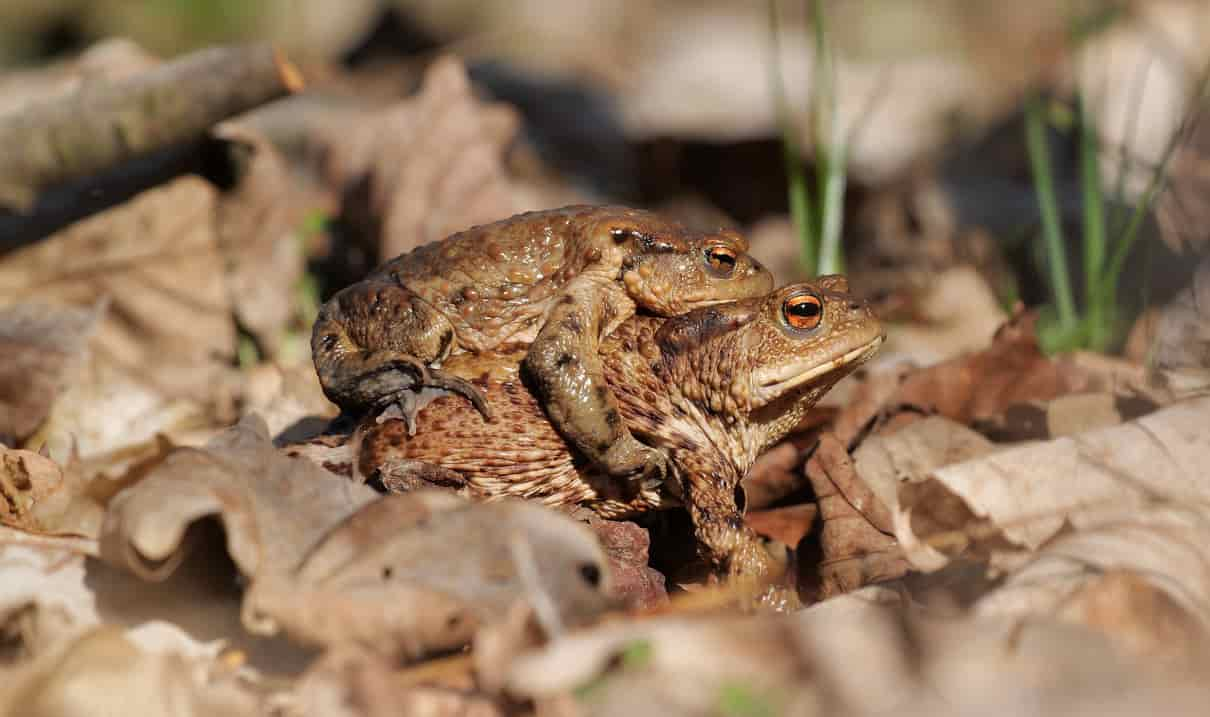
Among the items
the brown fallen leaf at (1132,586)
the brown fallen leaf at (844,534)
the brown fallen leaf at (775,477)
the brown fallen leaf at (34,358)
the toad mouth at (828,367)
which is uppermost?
the brown fallen leaf at (1132,586)

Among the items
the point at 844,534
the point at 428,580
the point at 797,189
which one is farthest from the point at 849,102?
the point at 428,580

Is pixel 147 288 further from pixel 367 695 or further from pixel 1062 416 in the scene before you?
pixel 1062 416

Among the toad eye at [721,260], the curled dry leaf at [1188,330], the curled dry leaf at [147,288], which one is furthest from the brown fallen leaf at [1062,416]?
the curled dry leaf at [147,288]

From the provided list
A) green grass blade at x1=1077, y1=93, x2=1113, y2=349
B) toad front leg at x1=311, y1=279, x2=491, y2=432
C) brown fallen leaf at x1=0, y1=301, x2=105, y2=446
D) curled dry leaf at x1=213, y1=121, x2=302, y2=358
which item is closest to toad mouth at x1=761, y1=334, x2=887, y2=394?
toad front leg at x1=311, y1=279, x2=491, y2=432

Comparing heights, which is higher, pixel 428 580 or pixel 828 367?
pixel 428 580

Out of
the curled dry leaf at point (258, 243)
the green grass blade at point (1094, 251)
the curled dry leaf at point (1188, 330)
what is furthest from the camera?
the curled dry leaf at point (258, 243)

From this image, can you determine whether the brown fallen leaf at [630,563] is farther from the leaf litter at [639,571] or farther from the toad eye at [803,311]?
the toad eye at [803,311]
